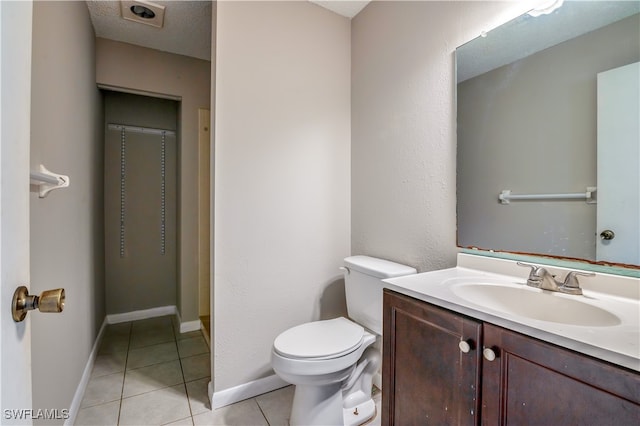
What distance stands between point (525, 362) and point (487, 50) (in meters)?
1.24

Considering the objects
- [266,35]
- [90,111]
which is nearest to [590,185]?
[266,35]

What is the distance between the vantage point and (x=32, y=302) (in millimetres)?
558

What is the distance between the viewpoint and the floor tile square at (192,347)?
2.29 m

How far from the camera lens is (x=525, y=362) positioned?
0.72 m

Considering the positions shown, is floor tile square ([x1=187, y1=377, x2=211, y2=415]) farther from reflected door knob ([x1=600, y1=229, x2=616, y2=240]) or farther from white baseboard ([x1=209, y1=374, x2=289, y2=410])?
reflected door knob ([x1=600, y1=229, x2=616, y2=240])

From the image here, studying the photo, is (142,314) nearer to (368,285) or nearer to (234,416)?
(234,416)

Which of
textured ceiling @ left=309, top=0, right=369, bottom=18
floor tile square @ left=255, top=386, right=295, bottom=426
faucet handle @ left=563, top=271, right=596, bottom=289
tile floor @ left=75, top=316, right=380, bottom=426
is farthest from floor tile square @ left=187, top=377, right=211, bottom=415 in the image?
textured ceiling @ left=309, top=0, right=369, bottom=18

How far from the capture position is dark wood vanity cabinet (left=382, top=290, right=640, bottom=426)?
0.61 metres

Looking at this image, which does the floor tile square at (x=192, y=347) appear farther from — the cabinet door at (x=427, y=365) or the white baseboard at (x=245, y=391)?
the cabinet door at (x=427, y=365)

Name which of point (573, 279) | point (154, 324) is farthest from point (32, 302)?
point (154, 324)

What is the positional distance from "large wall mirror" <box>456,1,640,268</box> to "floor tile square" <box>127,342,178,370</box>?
223cm

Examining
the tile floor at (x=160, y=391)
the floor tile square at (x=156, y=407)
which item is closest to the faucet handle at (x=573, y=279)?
the tile floor at (x=160, y=391)

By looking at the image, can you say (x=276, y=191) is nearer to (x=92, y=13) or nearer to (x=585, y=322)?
(x=585, y=322)

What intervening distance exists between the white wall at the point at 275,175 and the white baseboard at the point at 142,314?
1691 millimetres
